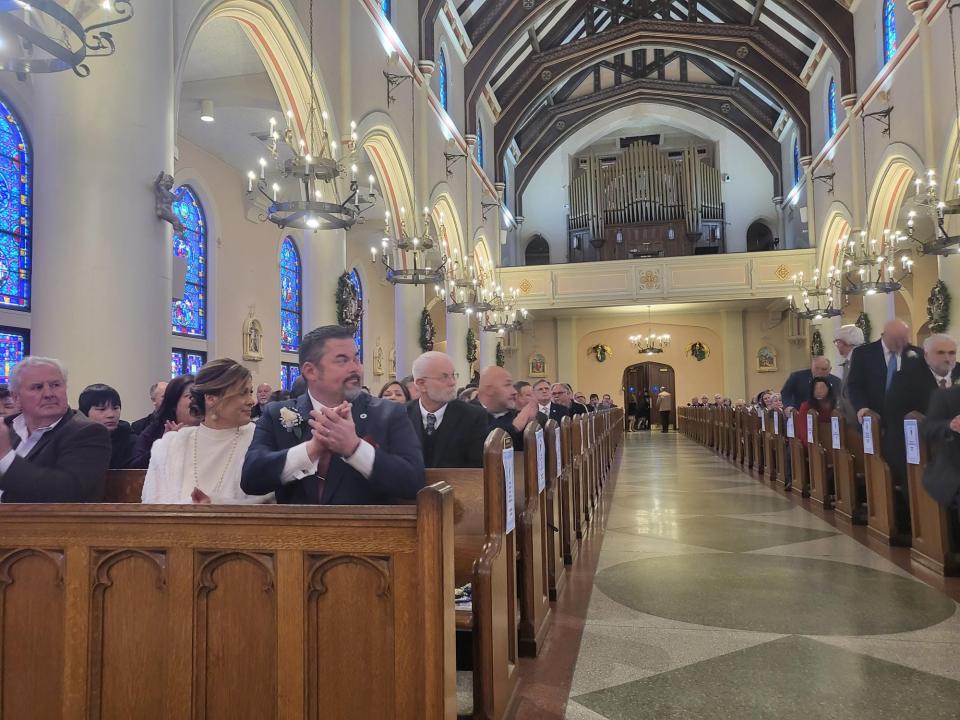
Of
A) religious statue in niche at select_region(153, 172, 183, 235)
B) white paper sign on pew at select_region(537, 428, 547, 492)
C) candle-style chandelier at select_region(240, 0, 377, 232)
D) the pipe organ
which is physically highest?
the pipe organ

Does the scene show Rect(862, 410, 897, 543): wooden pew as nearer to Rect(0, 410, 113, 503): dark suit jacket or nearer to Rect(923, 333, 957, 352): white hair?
Rect(923, 333, 957, 352): white hair

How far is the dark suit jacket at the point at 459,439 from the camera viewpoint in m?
3.51

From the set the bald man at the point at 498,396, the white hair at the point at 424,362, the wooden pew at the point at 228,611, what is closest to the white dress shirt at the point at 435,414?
the white hair at the point at 424,362

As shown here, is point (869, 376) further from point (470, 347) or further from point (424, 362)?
point (470, 347)

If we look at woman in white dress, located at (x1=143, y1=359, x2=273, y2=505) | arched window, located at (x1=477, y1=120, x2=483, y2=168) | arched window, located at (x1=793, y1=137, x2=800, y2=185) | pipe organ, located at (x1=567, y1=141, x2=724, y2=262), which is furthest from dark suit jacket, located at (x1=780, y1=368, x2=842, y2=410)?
pipe organ, located at (x1=567, y1=141, x2=724, y2=262)

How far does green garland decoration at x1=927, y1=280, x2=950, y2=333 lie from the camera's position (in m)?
9.88

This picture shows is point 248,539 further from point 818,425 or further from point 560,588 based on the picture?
point 818,425

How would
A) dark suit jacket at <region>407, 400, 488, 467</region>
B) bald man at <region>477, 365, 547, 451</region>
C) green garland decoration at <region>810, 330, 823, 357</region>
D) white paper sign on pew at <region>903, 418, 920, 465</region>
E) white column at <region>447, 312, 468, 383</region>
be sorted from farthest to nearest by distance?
green garland decoration at <region>810, 330, 823, 357</region>
white column at <region>447, 312, 468, 383</region>
bald man at <region>477, 365, 547, 451</region>
white paper sign on pew at <region>903, 418, 920, 465</region>
dark suit jacket at <region>407, 400, 488, 467</region>

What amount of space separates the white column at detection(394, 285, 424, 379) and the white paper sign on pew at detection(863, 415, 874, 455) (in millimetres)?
7831

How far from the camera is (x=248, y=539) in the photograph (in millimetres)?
1670

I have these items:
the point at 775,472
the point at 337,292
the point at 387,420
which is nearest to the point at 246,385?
the point at 387,420

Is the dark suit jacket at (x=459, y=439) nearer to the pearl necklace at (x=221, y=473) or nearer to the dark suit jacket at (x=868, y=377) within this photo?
the pearl necklace at (x=221, y=473)

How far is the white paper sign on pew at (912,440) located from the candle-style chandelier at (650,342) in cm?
1556

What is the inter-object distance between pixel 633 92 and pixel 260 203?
40.2 feet
